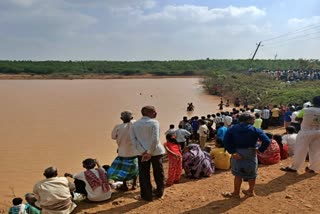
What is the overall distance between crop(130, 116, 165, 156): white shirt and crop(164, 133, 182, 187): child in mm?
1000

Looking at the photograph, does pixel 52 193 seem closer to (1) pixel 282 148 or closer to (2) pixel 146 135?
(2) pixel 146 135

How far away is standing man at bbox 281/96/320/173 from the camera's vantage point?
620 centimetres

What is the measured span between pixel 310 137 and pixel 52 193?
416cm

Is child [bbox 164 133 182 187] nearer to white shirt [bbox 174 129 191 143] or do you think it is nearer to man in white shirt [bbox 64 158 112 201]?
man in white shirt [bbox 64 158 112 201]

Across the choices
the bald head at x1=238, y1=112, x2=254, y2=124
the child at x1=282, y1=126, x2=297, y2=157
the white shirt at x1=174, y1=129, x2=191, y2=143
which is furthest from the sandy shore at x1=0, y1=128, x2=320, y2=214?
the white shirt at x1=174, y1=129, x2=191, y2=143

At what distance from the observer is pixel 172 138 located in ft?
20.6

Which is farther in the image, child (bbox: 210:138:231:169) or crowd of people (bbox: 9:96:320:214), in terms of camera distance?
child (bbox: 210:138:231:169)

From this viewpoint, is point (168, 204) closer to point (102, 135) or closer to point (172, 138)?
point (172, 138)

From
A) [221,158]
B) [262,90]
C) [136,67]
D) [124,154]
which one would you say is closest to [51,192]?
[124,154]

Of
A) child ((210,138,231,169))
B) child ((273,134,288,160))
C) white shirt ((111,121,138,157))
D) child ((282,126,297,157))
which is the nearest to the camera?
white shirt ((111,121,138,157))

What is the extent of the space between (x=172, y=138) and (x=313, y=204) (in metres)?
2.34

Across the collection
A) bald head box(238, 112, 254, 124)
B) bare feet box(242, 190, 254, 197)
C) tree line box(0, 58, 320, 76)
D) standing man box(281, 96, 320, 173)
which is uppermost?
tree line box(0, 58, 320, 76)

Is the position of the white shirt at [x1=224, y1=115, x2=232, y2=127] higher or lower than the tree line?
lower

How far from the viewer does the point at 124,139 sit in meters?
5.80
